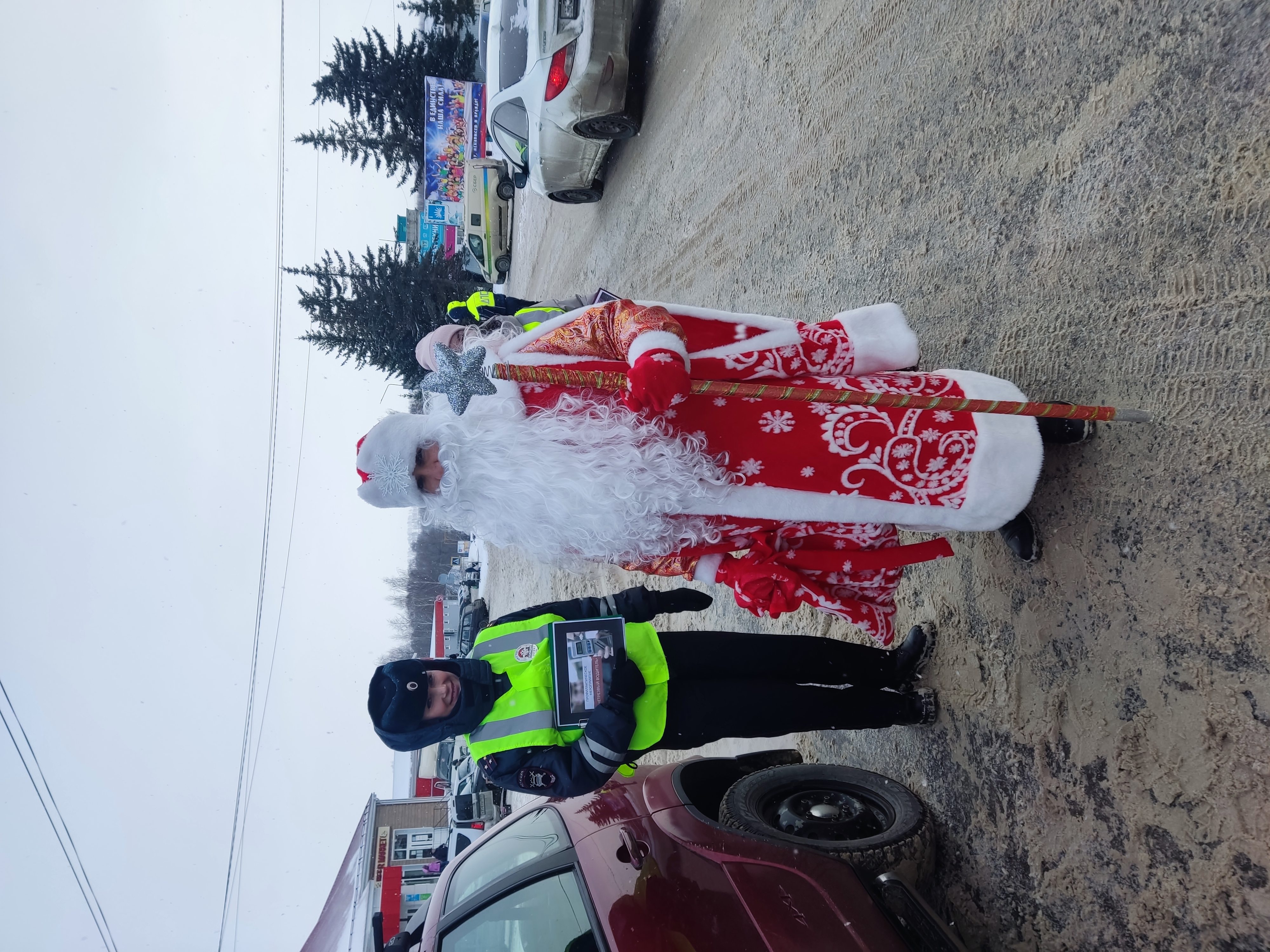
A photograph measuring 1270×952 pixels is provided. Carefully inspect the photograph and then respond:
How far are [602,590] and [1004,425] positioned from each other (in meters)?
5.13

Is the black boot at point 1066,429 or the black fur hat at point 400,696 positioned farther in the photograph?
the black fur hat at point 400,696

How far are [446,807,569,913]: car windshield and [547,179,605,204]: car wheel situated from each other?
253 inches

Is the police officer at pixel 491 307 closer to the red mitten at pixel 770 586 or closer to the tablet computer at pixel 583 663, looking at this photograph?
the tablet computer at pixel 583 663

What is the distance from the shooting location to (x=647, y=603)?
269 centimetres

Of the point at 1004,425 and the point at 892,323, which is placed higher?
the point at 892,323

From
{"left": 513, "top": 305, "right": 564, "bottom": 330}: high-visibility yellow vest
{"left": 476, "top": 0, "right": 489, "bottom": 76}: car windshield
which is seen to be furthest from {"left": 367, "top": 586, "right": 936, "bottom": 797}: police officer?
{"left": 476, "top": 0, "right": 489, "bottom": 76}: car windshield

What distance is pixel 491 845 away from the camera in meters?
2.90

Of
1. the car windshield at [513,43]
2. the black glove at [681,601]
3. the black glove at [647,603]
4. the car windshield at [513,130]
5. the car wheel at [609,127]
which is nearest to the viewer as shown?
the black glove at [647,603]

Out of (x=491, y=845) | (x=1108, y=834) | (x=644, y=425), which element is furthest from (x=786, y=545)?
(x=491, y=845)

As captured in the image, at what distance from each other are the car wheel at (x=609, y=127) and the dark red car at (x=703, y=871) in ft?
18.3

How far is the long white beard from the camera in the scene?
6.27 ft

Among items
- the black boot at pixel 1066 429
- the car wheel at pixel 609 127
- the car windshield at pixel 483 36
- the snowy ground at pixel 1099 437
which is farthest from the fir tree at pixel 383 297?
the black boot at pixel 1066 429

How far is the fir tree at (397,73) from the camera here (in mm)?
14938

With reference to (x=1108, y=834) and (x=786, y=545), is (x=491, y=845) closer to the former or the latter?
(x=786, y=545)
